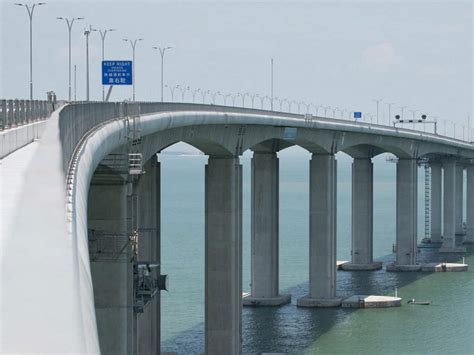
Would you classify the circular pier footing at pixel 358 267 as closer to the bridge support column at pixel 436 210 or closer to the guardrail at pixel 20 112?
the bridge support column at pixel 436 210

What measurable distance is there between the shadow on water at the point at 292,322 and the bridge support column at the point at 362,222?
136 inches

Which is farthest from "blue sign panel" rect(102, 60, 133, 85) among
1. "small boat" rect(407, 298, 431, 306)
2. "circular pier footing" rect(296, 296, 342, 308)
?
"small boat" rect(407, 298, 431, 306)

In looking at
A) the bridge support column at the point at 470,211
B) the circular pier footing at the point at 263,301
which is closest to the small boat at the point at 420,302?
the circular pier footing at the point at 263,301

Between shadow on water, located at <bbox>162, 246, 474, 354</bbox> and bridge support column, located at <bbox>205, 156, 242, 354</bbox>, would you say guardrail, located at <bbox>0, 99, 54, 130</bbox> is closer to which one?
bridge support column, located at <bbox>205, 156, 242, 354</bbox>

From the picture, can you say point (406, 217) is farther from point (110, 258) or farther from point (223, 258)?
point (110, 258)

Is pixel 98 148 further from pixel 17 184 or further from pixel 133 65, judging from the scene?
pixel 133 65

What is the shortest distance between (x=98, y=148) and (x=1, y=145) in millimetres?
5524

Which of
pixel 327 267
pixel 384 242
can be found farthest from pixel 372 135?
pixel 384 242

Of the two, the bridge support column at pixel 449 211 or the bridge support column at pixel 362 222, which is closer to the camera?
the bridge support column at pixel 362 222

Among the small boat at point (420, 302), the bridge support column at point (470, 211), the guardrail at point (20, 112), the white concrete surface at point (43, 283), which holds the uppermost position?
the guardrail at point (20, 112)

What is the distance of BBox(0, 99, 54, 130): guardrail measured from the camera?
1087 inches

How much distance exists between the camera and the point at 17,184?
1620cm

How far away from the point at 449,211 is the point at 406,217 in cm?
1602

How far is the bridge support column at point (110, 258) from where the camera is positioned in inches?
1442
